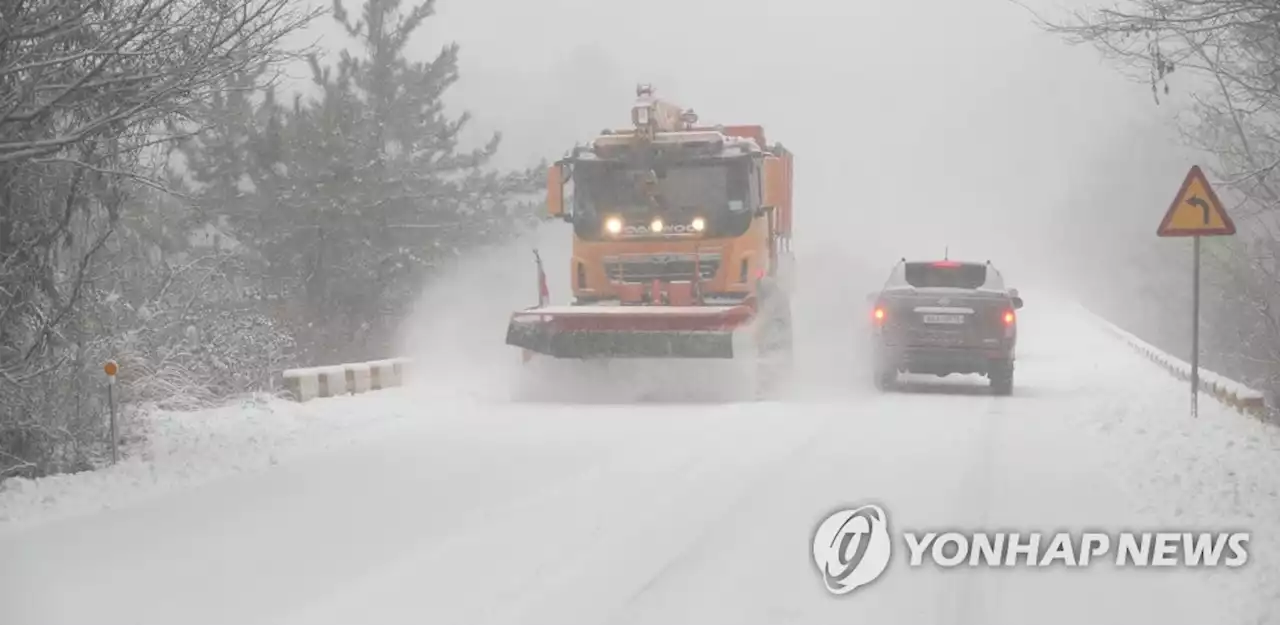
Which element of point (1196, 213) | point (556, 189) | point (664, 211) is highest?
point (556, 189)

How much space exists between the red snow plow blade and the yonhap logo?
632 centimetres

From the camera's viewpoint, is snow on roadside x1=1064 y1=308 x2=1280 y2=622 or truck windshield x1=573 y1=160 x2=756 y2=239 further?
truck windshield x1=573 y1=160 x2=756 y2=239

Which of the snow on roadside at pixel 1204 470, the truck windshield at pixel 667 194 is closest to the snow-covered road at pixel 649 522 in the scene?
the snow on roadside at pixel 1204 470

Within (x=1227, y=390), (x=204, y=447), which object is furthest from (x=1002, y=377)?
(x=204, y=447)

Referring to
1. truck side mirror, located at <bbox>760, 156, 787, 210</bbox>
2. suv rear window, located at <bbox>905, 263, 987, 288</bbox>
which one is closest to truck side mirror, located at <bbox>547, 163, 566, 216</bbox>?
truck side mirror, located at <bbox>760, 156, 787, 210</bbox>

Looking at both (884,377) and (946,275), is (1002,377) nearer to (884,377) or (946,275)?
(884,377)

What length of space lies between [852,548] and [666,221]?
30.1ft

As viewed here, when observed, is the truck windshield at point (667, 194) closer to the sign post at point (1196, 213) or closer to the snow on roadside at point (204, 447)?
the snow on roadside at point (204, 447)

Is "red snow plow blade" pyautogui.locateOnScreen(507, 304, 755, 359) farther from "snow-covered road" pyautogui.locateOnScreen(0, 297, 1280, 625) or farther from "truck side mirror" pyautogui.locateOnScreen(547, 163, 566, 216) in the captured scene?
"truck side mirror" pyautogui.locateOnScreen(547, 163, 566, 216)

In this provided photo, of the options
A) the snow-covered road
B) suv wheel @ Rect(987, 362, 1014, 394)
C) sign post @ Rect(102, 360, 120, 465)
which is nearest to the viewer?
the snow-covered road

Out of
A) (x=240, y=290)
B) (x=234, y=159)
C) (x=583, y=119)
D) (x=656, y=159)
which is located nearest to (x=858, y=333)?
(x=656, y=159)

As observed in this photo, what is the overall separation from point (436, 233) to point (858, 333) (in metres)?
10.6

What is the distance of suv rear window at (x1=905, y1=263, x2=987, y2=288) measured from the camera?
1728 cm

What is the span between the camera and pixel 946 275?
17312mm
